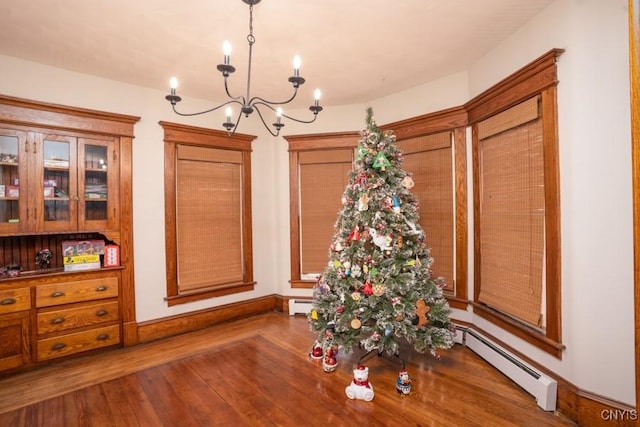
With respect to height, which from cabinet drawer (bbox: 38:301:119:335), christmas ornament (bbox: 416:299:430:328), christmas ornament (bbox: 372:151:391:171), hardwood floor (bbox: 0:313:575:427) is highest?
christmas ornament (bbox: 372:151:391:171)

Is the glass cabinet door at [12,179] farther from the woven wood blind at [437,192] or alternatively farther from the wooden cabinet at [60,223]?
the woven wood blind at [437,192]

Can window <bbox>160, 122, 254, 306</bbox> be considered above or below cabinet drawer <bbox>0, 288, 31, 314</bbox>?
above

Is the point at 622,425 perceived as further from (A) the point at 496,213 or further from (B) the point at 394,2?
(B) the point at 394,2

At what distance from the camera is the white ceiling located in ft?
7.48

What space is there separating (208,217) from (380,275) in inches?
96.2

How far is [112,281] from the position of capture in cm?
337

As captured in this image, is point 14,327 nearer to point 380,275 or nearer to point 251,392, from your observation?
point 251,392

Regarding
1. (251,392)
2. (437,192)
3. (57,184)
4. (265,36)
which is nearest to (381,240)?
(437,192)

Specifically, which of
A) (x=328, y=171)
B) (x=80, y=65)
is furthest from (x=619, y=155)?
(x=80, y=65)

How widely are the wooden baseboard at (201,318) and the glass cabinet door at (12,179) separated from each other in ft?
5.09

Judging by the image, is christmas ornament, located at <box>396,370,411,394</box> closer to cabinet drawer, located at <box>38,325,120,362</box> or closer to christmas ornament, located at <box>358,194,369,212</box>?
christmas ornament, located at <box>358,194,369,212</box>

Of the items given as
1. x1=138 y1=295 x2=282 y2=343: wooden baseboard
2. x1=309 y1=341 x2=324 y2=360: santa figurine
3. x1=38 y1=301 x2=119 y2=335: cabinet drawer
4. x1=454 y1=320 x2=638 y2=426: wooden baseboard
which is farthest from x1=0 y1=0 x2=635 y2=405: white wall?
x1=138 y1=295 x2=282 y2=343: wooden baseboard

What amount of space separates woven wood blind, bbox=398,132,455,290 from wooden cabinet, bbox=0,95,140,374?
10.7 feet

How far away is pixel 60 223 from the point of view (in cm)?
311
